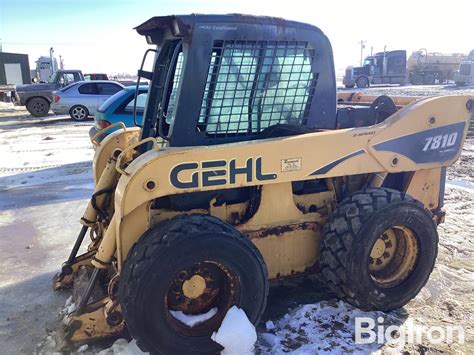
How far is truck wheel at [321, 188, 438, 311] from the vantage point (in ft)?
11.6

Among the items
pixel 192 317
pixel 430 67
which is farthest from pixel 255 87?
pixel 430 67

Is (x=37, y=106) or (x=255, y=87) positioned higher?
(x=255, y=87)

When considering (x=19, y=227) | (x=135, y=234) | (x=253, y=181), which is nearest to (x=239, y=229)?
(x=253, y=181)

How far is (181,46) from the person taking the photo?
360 cm

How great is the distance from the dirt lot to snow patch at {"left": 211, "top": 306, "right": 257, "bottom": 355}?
264 mm

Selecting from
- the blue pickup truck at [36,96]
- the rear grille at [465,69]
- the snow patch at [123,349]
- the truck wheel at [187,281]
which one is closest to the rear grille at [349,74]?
the rear grille at [465,69]

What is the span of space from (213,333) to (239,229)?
2.59 ft

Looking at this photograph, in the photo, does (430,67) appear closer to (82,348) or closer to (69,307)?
(69,307)

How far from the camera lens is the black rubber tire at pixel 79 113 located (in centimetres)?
1841

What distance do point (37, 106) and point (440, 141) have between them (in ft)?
65.0

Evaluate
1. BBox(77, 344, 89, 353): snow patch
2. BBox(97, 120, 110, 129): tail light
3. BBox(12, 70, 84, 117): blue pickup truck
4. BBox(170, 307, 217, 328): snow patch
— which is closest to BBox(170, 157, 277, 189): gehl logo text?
BBox(170, 307, 217, 328): snow patch

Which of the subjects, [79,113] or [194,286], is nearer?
[194,286]

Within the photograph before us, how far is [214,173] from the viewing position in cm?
317

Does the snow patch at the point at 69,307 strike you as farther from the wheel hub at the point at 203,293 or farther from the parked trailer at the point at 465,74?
the parked trailer at the point at 465,74
